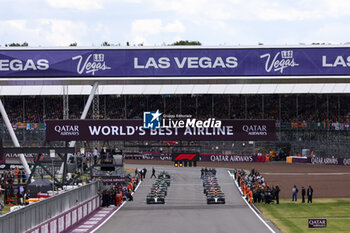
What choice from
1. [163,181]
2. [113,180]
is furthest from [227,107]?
[113,180]

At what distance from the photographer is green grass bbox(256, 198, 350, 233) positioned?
108ft

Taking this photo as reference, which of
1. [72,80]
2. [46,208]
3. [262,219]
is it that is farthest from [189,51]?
[46,208]

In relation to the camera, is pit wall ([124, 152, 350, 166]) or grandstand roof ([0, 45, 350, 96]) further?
pit wall ([124, 152, 350, 166])

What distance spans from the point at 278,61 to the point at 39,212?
2688 cm

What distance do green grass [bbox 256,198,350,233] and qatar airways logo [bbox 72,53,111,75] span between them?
15.7 meters

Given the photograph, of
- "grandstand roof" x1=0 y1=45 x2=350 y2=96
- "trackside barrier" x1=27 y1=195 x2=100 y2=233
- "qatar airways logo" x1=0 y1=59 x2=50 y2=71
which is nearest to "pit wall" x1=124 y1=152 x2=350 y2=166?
"grandstand roof" x1=0 y1=45 x2=350 y2=96

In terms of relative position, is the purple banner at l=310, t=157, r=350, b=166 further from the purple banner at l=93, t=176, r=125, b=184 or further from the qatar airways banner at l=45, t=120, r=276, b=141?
the purple banner at l=93, t=176, r=125, b=184

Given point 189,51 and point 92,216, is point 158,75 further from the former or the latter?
point 92,216

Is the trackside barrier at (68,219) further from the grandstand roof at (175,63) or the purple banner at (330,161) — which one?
the purple banner at (330,161)

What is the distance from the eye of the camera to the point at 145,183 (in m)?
64.4

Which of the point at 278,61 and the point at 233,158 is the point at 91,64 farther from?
the point at 233,158

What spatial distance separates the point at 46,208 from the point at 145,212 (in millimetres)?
14456

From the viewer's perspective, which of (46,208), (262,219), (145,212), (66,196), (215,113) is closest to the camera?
(46,208)

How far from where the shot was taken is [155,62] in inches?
1858
